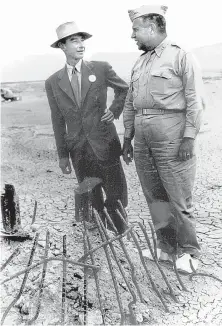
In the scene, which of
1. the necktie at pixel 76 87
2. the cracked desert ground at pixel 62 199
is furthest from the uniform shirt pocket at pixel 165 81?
the cracked desert ground at pixel 62 199

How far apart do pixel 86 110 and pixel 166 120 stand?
3.13 ft

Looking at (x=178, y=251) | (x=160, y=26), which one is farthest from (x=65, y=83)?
(x=178, y=251)

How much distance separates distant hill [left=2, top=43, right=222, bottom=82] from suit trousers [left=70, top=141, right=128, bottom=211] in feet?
3.29

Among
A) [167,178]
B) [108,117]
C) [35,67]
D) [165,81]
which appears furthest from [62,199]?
[165,81]

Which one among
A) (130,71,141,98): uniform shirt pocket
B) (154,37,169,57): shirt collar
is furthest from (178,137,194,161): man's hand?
(154,37,169,57): shirt collar

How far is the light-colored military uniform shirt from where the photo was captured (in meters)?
2.89

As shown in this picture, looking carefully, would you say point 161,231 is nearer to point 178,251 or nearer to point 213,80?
point 178,251

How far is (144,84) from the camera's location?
3.06m

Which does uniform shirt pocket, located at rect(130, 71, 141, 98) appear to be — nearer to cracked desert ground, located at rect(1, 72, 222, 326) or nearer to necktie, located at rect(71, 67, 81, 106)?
necktie, located at rect(71, 67, 81, 106)

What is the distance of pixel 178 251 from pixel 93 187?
114 centimetres

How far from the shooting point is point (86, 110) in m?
3.64

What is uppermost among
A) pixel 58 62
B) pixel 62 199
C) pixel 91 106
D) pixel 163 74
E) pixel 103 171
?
pixel 58 62

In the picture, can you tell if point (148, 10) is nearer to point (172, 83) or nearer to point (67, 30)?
point (172, 83)

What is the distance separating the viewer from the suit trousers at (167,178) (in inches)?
121
